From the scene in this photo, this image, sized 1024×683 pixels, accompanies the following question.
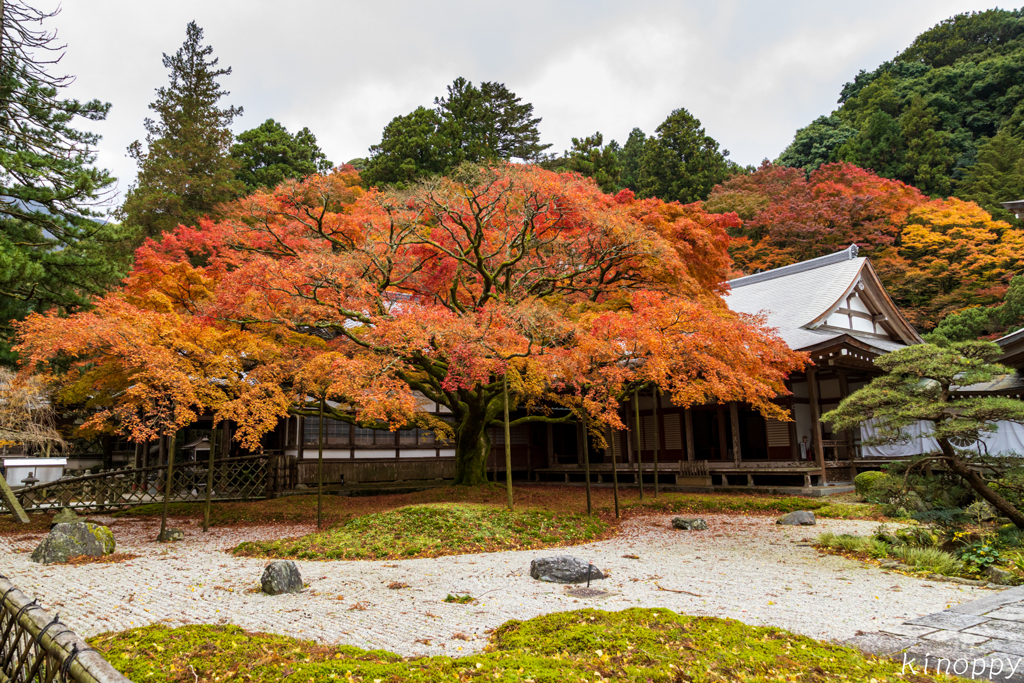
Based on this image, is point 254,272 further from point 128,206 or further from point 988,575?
point 128,206

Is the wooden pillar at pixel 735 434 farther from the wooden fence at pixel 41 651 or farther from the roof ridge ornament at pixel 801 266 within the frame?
the wooden fence at pixel 41 651

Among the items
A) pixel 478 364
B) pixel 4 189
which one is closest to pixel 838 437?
pixel 478 364

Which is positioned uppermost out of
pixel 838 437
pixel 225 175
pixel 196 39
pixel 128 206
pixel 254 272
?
pixel 196 39

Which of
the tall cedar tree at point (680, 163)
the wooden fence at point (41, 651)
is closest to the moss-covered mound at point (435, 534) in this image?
the wooden fence at point (41, 651)

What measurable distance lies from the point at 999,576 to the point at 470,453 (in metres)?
9.68

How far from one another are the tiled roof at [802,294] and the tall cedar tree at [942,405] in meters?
7.56

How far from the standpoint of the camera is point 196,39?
1271 inches

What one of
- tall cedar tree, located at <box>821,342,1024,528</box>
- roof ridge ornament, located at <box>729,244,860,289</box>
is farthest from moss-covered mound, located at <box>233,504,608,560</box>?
roof ridge ornament, located at <box>729,244,860,289</box>

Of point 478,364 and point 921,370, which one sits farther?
point 478,364

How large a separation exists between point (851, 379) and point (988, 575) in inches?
435

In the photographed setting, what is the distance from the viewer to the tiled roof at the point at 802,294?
1722 cm

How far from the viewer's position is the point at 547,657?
4.02 meters

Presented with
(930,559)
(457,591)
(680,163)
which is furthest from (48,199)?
(680,163)

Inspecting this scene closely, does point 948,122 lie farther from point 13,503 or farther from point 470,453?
point 13,503
